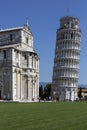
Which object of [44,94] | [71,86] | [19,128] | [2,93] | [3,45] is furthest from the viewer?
[44,94]

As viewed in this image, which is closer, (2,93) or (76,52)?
(2,93)

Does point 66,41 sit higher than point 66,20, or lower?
lower

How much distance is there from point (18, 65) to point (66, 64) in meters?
34.4

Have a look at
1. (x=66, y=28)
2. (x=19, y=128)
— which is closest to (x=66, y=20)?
(x=66, y=28)

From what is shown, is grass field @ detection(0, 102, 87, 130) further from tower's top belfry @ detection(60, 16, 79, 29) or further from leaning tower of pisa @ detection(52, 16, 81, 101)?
tower's top belfry @ detection(60, 16, 79, 29)

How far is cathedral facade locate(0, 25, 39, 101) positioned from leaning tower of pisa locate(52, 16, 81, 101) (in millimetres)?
26721

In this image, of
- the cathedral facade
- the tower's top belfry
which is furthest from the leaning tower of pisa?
the cathedral facade

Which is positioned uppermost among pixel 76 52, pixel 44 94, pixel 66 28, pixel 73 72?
pixel 66 28

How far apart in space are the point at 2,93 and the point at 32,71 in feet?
26.6

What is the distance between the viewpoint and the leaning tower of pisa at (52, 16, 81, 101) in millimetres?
96188

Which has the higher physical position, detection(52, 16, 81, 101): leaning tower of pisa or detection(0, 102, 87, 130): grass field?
detection(52, 16, 81, 101): leaning tower of pisa

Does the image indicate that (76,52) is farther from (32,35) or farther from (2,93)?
(2,93)

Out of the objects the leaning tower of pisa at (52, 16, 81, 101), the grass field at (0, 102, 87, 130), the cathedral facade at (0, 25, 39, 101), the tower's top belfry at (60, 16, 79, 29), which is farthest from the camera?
the tower's top belfry at (60, 16, 79, 29)

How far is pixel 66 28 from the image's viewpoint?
101 metres
